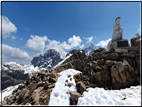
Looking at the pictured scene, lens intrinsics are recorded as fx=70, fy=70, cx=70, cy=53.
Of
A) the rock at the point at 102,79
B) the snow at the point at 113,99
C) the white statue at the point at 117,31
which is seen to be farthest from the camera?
the white statue at the point at 117,31

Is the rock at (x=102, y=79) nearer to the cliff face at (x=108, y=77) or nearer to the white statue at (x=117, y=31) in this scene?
the cliff face at (x=108, y=77)

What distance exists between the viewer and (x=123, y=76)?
10.0m

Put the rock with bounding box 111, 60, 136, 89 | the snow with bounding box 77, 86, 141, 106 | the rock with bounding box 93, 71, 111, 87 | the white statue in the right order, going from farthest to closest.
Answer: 1. the white statue
2. the rock with bounding box 93, 71, 111, 87
3. the rock with bounding box 111, 60, 136, 89
4. the snow with bounding box 77, 86, 141, 106

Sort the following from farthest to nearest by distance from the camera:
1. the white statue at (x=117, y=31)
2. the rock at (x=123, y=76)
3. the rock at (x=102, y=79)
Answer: the white statue at (x=117, y=31)
the rock at (x=102, y=79)
the rock at (x=123, y=76)

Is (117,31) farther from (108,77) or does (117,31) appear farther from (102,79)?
(102,79)

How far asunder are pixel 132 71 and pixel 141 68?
1.25 m

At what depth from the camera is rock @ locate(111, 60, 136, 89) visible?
9.72 metres

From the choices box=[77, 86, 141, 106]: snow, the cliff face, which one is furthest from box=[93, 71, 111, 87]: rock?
box=[77, 86, 141, 106]: snow

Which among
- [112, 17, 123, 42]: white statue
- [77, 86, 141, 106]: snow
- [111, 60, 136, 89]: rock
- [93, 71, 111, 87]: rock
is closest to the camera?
[77, 86, 141, 106]: snow

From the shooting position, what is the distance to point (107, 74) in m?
11.2

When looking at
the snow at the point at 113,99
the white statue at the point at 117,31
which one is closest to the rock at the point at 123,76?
the snow at the point at 113,99

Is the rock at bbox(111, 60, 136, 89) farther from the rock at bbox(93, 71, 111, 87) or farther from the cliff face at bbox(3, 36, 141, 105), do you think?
the rock at bbox(93, 71, 111, 87)

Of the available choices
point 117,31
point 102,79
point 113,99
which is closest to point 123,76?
point 102,79

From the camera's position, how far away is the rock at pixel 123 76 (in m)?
9.72
